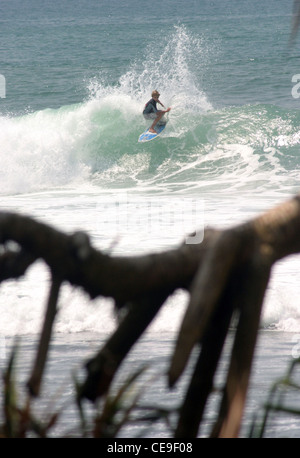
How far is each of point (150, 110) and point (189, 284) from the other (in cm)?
1818

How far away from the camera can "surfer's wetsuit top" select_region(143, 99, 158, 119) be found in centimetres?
1881

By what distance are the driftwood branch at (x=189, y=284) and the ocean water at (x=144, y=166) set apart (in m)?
0.09

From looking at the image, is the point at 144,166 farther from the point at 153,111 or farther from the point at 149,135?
the point at 153,111

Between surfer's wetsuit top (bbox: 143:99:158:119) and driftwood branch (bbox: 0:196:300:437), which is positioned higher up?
surfer's wetsuit top (bbox: 143:99:158:119)

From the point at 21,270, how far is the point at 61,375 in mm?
4184

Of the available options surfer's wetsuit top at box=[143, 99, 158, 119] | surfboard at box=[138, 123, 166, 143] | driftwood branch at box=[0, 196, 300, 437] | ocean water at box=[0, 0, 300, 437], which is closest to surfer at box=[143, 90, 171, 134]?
surfer's wetsuit top at box=[143, 99, 158, 119]

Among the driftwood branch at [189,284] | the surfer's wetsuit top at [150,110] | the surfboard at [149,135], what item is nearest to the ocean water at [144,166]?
the driftwood branch at [189,284]

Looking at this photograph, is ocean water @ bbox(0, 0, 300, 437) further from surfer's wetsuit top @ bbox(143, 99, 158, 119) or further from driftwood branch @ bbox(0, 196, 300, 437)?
surfer's wetsuit top @ bbox(143, 99, 158, 119)

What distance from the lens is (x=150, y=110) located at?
62.9 feet

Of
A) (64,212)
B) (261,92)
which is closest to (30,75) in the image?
(261,92)

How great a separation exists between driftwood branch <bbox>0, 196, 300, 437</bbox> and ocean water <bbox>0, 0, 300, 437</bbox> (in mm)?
88

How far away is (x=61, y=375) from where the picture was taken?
204 inches

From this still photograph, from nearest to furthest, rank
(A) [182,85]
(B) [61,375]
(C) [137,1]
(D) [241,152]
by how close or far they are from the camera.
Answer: (B) [61,375], (D) [241,152], (A) [182,85], (C) [137,1]
